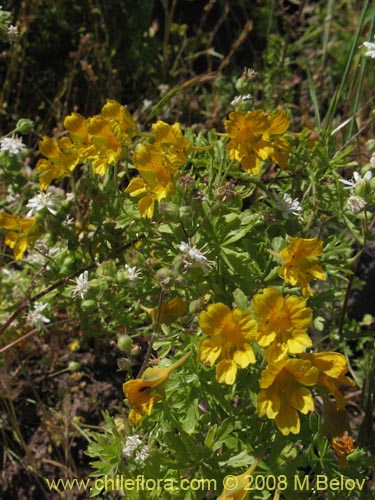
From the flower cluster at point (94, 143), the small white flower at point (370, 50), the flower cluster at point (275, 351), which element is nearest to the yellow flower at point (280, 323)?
the flower cluster at point (275, 351)

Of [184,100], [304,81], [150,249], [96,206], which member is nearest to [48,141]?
[96,206]

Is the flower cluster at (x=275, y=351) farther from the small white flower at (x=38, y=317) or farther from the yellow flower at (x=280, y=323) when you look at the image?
the small white flower at (x=38, y=317)

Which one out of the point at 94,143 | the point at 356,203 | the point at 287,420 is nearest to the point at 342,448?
the point at 287,420

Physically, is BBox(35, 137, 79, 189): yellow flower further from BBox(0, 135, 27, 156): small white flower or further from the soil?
the soil

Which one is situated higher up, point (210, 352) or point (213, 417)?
point (210, 352)

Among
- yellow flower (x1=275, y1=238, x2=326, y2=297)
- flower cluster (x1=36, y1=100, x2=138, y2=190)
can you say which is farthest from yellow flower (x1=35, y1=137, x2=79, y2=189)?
yellow flower (x1=275, y1=238, x2=326, y2=297)

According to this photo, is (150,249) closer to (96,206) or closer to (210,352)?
(96,206)
